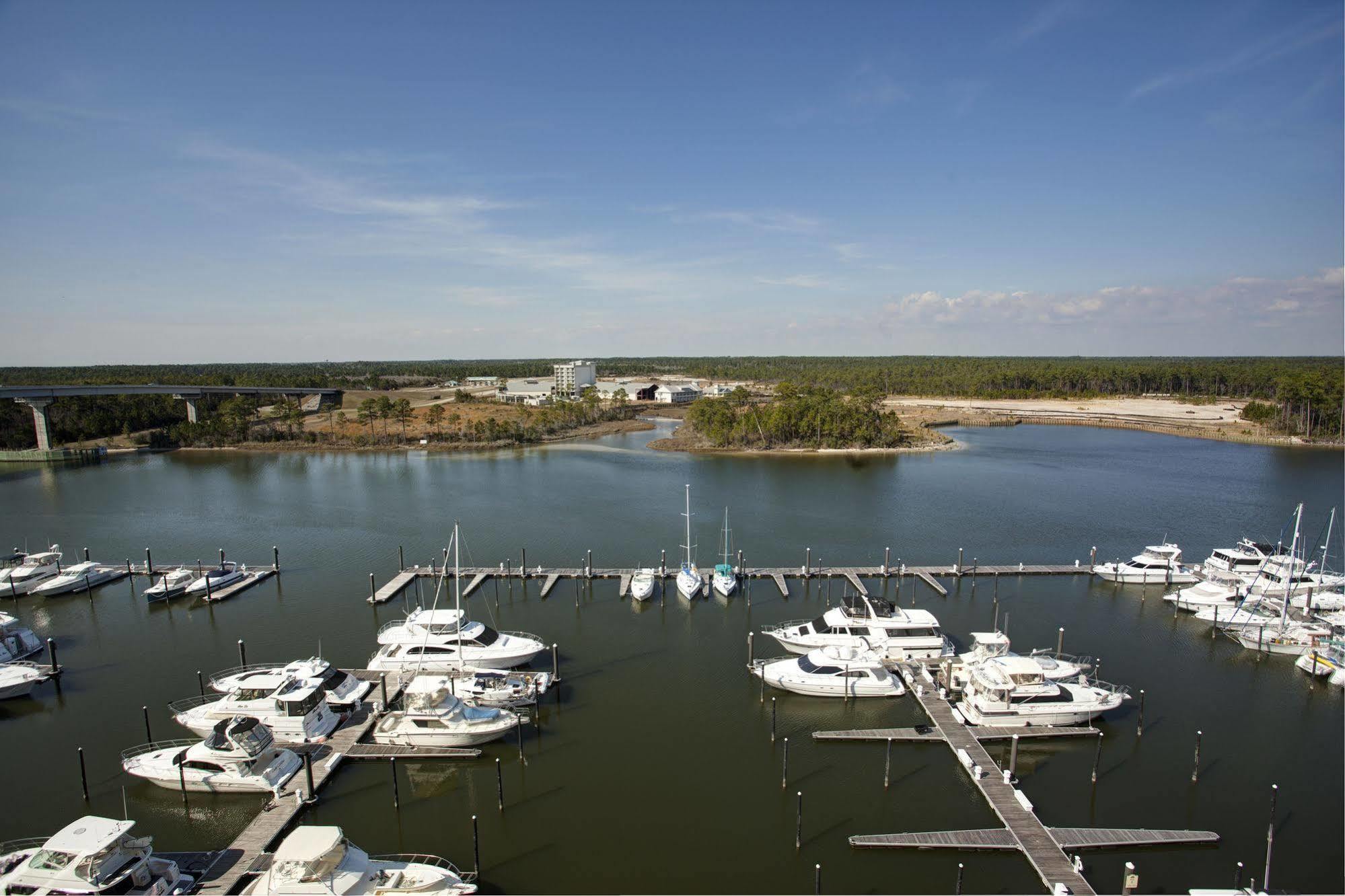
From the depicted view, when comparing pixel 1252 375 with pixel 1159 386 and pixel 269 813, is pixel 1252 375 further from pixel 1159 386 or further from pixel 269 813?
pixel 269 813

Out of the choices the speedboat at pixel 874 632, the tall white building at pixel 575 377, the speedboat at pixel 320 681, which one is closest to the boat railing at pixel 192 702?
the speedboat at pixel 320 681

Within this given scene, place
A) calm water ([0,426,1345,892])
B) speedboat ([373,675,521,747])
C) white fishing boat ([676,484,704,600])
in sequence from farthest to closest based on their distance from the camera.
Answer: white fishing boat ([676,484,704,600]) < speedboat ([373,675,521,747]) < calm water ([0,426,1345,892])

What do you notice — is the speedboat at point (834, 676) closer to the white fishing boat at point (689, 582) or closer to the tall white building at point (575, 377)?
the white fishing boat at point (689, 582)

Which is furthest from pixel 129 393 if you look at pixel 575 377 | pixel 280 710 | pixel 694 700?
pixel 694 700

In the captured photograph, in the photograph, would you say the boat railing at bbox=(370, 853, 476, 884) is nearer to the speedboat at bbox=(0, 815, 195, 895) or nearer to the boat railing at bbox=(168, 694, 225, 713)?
the speedboat at bbox=(0, 815, 195, 895)

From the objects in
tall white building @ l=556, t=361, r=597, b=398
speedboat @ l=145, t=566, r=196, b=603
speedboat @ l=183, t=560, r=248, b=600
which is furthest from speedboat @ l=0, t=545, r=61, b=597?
tall white building @ l=556, t=361, r=597, b=398

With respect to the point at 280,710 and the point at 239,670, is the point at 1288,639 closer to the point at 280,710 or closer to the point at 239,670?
the point at 280,710
